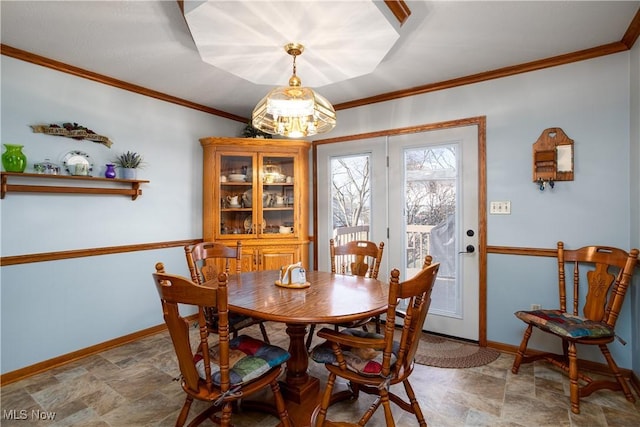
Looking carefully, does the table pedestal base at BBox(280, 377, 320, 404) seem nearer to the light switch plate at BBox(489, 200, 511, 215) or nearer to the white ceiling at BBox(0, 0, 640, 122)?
the light switch plate at BBox(489, 200, 511, 215)

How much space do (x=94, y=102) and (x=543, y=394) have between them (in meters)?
4.20

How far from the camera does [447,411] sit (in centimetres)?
203

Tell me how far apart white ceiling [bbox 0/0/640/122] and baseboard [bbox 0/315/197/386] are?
7.90 feet

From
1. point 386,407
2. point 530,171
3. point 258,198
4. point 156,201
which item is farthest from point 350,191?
point 386,407

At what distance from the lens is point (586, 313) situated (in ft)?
8.07

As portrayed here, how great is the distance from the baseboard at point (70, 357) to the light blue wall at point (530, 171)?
3.30m

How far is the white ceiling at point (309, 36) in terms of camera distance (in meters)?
1.97

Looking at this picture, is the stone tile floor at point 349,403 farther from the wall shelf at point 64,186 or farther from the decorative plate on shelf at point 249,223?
the decorative plate on shelf at point 249,223

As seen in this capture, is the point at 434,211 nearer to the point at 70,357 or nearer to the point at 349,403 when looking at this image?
the point at 349,403

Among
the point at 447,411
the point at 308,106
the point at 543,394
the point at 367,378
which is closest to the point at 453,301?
the point at 543,394

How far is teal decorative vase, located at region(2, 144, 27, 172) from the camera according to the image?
2.34 meters

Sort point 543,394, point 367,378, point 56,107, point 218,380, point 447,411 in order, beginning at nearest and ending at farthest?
point 218,380 < point 367,378 < point 447,411 < point 543,394 < point 56,107

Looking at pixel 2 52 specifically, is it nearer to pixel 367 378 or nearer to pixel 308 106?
pixel 308 106

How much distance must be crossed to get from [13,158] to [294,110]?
81.3 inches
